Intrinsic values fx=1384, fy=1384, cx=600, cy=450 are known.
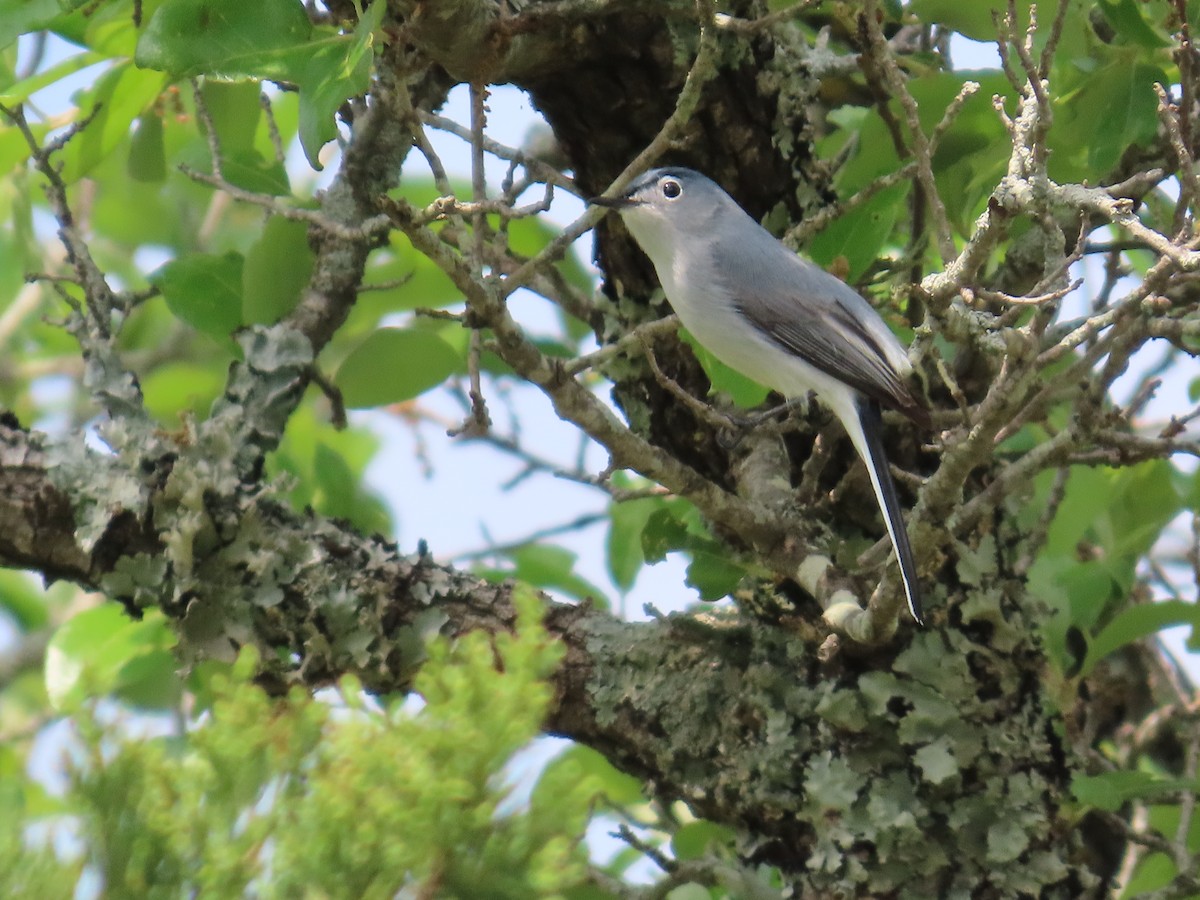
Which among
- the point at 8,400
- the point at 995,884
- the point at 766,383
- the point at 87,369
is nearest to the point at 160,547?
the point at 87,369

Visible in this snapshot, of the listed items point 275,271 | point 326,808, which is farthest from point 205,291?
point 326,808

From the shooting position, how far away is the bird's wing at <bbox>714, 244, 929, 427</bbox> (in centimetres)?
227

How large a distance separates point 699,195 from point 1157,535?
1.19 m

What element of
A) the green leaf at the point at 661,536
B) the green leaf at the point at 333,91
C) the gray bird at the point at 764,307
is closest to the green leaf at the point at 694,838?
the green leaf at the point at 661,536

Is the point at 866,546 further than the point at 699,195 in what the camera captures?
No

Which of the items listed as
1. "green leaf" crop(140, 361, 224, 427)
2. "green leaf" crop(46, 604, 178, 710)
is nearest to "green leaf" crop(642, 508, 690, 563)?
"green leaf" crop(46, 604, 178, 710)

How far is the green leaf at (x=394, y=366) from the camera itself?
2.43 metres

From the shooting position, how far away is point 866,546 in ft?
7.88

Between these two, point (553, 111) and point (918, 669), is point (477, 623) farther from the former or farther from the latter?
point (553, 111)

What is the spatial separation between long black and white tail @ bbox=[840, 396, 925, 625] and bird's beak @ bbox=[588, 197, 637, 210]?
1.69ft

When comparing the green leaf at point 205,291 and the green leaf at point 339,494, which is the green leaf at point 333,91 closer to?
the green leaf at point 205,291

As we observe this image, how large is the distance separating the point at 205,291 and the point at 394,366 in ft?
1.17

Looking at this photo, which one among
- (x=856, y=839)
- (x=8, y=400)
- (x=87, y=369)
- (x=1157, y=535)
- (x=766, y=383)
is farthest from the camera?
(x=8, y=400)

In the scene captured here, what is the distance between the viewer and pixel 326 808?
100 cm
